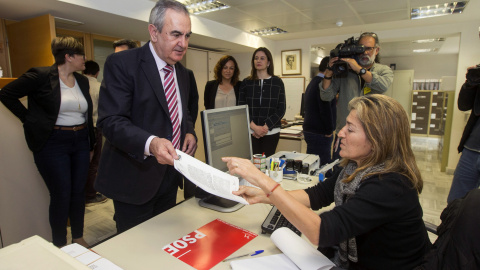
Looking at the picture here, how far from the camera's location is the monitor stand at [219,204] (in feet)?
4.45

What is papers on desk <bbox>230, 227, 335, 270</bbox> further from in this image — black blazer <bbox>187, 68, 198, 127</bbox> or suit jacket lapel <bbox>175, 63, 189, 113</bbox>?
black blazer <bbox>187, 68, 198, 127</bbox>

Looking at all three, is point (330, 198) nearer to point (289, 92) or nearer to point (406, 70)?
point (289, 92)

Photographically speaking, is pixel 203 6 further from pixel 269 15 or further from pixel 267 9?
pixel 269 15

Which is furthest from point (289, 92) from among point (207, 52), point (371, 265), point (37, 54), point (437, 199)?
point (371, 265)

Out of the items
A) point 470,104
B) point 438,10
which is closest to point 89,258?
point 470,104

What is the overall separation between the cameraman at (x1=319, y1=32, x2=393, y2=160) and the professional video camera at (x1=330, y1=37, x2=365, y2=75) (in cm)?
3

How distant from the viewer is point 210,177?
92 cm

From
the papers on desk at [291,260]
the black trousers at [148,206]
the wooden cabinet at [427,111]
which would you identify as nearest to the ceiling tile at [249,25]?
the black trousers at [148,206]

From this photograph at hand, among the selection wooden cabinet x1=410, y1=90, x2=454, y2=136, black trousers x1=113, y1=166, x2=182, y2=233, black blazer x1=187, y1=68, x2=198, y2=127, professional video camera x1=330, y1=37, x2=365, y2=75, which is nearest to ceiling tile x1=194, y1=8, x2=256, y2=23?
professional video camera x1=330, y1=37, x2=365, y2=75

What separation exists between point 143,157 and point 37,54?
9.63 ft

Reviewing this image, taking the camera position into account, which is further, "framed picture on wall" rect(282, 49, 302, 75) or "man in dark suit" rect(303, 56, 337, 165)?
"framed picture on wall" rect(282, 49, 302, 75)

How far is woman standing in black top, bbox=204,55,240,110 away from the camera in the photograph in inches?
120

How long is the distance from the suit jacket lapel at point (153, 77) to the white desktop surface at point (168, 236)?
481 mm

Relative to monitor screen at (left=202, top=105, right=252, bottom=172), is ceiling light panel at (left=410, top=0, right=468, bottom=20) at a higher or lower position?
higher
